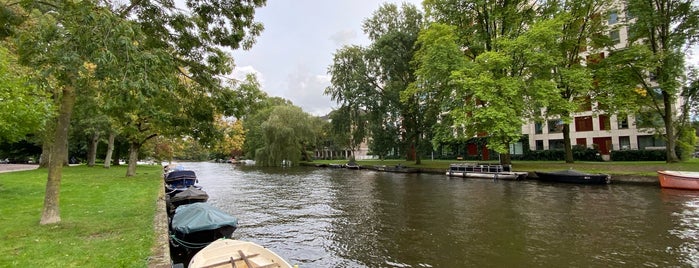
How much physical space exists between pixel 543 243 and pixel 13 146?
6198cm

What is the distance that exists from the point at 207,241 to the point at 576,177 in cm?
2426

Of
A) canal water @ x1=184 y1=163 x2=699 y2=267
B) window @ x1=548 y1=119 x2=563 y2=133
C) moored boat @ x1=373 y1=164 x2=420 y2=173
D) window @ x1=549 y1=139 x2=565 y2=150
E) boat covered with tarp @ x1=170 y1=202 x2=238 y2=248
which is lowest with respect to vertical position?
canal water @ x1=184 y1=163 x2=699 y2=267

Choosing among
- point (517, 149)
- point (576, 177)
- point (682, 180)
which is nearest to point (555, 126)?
point (517, 149)

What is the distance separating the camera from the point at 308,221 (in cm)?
1304

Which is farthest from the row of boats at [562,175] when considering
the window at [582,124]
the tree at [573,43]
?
the window at [582,124]

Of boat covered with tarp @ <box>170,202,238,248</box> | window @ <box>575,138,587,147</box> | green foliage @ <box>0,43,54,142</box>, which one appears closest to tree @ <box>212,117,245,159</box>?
boat covered with tarp @ <box>170,202,238,248</box>

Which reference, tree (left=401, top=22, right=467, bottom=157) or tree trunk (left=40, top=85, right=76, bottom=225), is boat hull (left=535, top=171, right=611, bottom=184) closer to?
tree (left=401, top=22, right=467, bottom=157)

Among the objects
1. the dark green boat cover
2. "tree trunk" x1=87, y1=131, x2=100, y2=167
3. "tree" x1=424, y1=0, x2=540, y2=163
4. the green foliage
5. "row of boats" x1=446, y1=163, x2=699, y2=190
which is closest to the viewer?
the dark green boat cover

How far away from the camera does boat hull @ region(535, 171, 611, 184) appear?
23.2 metres

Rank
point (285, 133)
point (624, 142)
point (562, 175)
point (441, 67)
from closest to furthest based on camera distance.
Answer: point (562, 175), point (441, 67), point (624, 142), point (285, 133)

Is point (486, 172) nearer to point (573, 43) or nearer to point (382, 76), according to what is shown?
point (573, 43)

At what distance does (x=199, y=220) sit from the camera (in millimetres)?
8516

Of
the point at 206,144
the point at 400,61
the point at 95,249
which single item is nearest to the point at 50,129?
the point at 206,144

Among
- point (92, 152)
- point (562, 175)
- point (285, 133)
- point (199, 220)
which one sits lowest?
point (199, 220)
